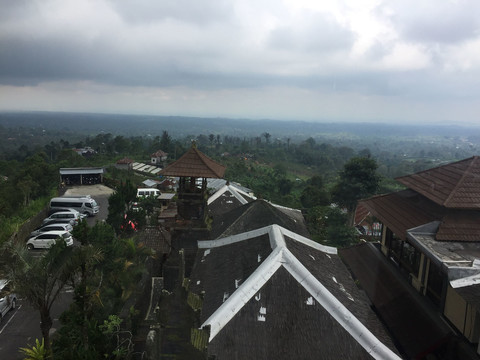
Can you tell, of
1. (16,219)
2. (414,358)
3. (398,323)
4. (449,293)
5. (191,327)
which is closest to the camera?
(191,327)

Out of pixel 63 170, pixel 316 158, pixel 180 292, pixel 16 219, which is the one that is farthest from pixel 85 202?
pixel 316 158

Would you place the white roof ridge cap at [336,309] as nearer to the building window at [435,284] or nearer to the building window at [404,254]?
the building window at [435,284]

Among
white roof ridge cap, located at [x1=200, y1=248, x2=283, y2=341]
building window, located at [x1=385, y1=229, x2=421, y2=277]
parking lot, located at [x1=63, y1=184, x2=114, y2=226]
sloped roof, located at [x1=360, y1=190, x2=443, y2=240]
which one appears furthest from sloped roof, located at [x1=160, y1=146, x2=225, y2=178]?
parking lot, located at [x1=63, y1=184, x2=114, y2=226]

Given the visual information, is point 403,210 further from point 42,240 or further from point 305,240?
point 42,240

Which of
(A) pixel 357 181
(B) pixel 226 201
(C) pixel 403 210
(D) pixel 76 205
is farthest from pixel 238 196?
(A) pixel 357 181

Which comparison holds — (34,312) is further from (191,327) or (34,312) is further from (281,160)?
(281,160)
